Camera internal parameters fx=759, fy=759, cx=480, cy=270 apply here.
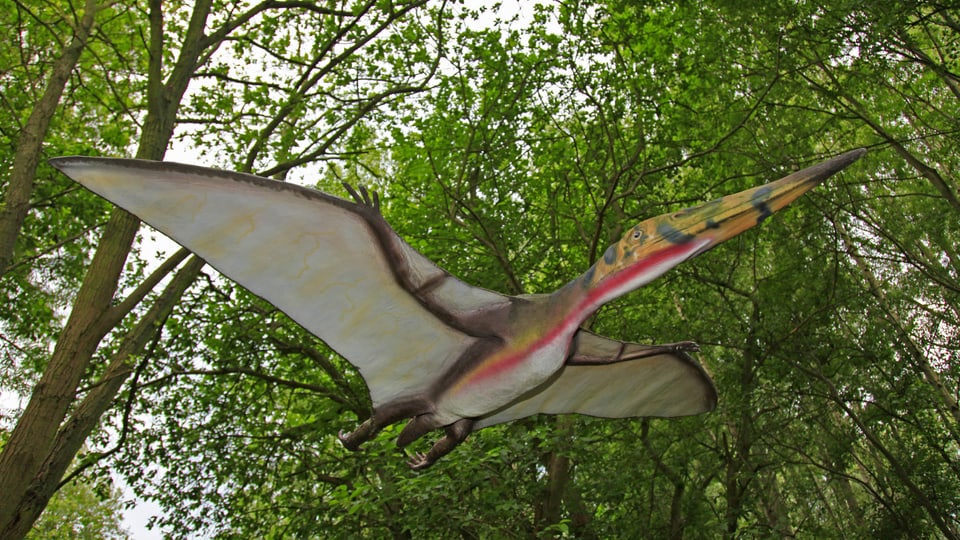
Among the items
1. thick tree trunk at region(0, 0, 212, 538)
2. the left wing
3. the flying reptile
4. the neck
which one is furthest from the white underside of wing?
thick tree trunk at region(0, 0, 212, 538)

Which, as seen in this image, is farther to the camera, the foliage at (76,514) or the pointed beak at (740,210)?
the foliage at (76,514)

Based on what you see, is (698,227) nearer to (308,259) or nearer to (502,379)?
(502,379)

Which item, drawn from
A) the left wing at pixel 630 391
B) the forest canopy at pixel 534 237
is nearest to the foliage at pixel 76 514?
the forest canopy at pixel 534 237

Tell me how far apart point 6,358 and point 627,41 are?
319 inches

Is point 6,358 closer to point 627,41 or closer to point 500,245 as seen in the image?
point 500,245

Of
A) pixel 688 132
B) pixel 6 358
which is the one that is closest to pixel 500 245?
pixel 688 132

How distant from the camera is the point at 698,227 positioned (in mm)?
2201

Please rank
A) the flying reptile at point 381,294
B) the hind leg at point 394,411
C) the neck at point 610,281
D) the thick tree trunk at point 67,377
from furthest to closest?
the thick tree trunk at point 67,377, the hind leg at point 394,411, the flying reptile at point 381,294, the neck at point 610,281

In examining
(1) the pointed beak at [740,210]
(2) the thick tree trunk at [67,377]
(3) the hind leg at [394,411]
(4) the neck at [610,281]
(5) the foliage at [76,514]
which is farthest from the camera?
(5) the foliage at [76,514]

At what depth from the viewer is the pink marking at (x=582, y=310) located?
2238 mm

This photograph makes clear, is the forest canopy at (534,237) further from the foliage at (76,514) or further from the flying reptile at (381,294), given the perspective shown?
the foliage at (76,514)

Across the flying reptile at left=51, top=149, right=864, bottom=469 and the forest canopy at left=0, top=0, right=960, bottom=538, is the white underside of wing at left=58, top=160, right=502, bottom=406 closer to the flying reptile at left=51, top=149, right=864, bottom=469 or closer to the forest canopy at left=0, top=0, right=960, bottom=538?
the flying reptile at left=51, top=149, right=864, bottom=469

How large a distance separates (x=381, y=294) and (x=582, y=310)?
2.63ft

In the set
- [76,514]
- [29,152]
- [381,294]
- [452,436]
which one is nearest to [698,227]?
[381,294]
